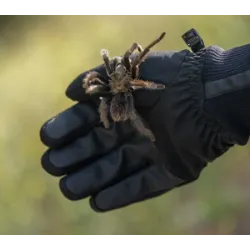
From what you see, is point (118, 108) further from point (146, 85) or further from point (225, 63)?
point (225, 63)

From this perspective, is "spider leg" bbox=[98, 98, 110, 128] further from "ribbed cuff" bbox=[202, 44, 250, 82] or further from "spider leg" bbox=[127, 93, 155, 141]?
"ribbed cuff" bbox=[202, 44, 250, 82]

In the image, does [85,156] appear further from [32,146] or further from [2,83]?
[2,83]

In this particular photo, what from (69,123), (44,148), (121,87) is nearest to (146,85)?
(121,87)

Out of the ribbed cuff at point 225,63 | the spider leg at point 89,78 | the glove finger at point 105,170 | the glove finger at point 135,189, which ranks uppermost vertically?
the spider leg at point 89,78

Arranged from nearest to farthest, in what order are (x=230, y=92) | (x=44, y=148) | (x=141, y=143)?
(x=230, y=92) → (x=141, y=143) → (x=44, y=148)

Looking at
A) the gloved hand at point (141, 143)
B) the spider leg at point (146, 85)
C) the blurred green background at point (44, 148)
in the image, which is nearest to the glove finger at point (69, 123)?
the gloved hand at point (141, 143)

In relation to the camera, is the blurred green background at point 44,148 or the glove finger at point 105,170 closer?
the glove finger at point 105,170

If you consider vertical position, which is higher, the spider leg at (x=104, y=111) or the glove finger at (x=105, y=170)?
the spider leg at (x=104, y=111)

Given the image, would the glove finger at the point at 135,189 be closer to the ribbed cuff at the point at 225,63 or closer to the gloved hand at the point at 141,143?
the gloved hand at the point at 141,143
